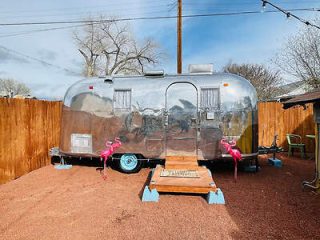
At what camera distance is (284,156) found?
10492 mm

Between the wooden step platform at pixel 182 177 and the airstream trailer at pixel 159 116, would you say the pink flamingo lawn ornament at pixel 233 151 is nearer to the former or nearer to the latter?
the airstream trailer at pixel 159 116

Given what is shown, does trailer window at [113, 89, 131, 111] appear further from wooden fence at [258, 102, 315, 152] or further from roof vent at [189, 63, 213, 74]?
wooden fence at [258, 102, 315, 152]

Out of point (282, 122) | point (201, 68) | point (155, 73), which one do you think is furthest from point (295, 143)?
point (155, 73)

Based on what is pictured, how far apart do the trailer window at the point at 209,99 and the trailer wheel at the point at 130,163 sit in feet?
8.25

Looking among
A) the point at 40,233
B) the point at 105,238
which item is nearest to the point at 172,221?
the point at 105,238

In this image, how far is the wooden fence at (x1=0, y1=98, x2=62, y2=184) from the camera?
6.44 m

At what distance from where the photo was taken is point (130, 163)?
7719mm

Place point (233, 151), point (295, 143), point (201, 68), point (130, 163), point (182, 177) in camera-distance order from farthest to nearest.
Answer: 1. point (295, 143)
2. point (130, 163)
3. point (201, 68)
4. point (233, 151)
5. point (182, 177)

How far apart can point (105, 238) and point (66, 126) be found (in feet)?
16.1

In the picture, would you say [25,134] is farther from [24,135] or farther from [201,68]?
[201,68]

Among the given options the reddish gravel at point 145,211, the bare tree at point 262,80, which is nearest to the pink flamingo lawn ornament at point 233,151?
the reddish gravel at point 145,211

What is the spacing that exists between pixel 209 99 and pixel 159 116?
1487 mm

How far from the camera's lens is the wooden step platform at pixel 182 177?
5391 millimetres

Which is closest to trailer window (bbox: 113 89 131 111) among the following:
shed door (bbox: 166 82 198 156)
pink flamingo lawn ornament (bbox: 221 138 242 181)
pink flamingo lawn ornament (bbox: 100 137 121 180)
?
pink flamingo lawn ornament (bbox: 100 137 121 180)
